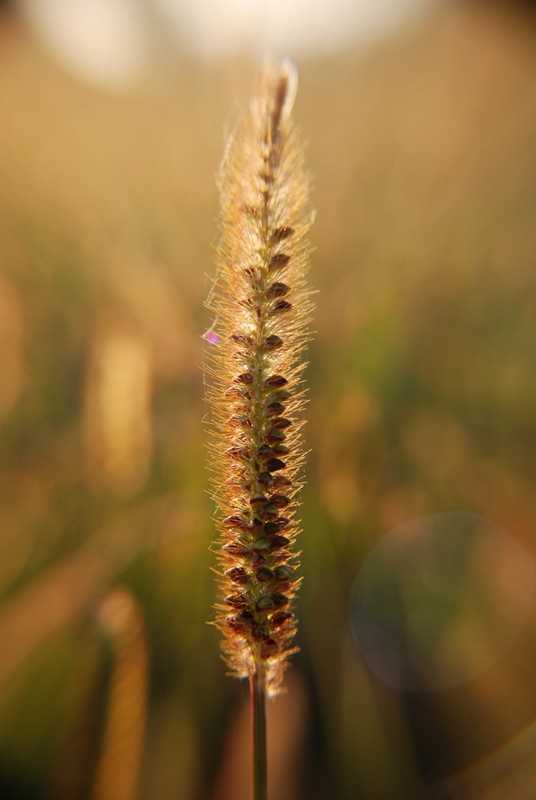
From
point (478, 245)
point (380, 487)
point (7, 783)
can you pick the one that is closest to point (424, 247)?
point (478, 245)

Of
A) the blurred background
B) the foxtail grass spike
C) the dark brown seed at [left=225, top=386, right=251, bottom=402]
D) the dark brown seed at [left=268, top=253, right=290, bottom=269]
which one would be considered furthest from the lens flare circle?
the dark brown seed at [left=268, top=253, right=290, bottom=269]

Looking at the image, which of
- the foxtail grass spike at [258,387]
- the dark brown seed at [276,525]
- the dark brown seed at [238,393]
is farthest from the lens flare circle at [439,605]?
the dark brown seed at [238,393]

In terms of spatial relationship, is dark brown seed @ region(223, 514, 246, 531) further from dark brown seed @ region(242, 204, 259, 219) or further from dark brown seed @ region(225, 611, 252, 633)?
dark brown seed @ region(242, 204, 259, 219)

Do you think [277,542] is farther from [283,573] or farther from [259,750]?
[259,750]

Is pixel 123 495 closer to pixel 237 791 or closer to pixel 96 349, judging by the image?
pixel 96 349

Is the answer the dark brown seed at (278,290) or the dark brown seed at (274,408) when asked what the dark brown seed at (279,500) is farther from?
the dark brown seed at (278,290)

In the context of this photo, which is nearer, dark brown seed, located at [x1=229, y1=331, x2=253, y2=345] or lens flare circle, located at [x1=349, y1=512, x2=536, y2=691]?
dark brown seed, located at [x1=229, y1=331, x2=253, y2=345]

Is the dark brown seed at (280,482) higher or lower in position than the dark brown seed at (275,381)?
lower
